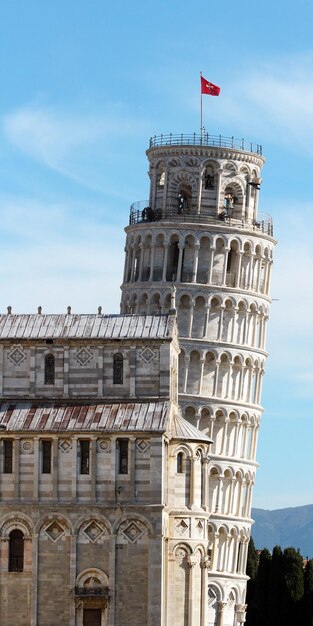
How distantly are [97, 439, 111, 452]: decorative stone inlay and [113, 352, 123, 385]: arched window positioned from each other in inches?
197

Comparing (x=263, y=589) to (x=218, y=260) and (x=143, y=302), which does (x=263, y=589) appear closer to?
(x=143, y=302)

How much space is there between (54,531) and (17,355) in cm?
1157

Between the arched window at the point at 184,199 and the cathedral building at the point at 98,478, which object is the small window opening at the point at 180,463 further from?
the arched window at the point at 184,199

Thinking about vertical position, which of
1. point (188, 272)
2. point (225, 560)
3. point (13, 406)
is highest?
point (188, 272)

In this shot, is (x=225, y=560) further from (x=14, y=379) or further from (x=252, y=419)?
(x=14, y=379)

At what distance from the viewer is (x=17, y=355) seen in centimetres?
12512

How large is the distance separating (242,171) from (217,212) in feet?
14.6

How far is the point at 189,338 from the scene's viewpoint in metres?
170

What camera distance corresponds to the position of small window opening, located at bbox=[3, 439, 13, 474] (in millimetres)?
121125

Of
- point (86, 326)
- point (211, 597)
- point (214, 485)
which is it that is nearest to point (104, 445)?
point (86, 326)

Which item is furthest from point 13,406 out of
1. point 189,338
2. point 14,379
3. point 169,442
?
point 189,338

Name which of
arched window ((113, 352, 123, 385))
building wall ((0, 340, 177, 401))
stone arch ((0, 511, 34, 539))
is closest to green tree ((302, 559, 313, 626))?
building wall ((0, 340, 177, 401))

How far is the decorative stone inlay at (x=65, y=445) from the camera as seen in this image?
120 metres

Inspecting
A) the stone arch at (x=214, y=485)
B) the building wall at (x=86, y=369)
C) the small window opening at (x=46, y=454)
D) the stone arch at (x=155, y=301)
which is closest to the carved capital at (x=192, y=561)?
the building wall at (x=86, y=369)
